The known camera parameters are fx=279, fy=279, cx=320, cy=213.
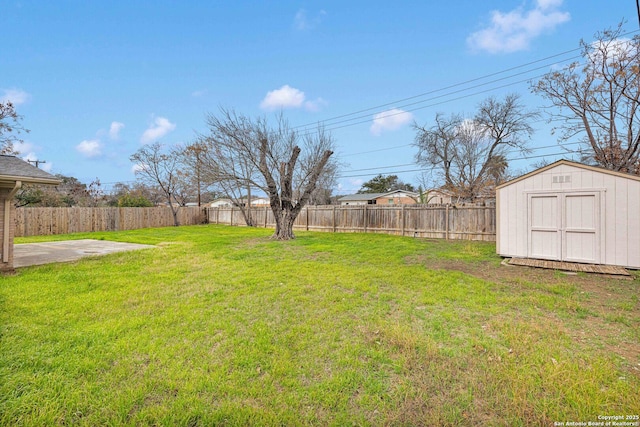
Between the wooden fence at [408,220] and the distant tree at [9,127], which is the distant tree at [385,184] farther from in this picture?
the distant tree at [9,127]

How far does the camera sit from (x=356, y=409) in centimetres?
196

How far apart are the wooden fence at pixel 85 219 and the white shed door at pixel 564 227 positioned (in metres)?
19.4

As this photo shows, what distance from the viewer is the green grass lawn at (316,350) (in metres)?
1.92

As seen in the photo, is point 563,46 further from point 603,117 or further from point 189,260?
point 189,260

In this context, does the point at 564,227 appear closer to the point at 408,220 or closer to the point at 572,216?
the point at 572,216

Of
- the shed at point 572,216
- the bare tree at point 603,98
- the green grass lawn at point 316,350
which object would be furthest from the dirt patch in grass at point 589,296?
the bare tree at point 603,98

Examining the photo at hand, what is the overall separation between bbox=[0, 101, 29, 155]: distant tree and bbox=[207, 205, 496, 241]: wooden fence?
14092mm

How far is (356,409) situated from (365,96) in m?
17.8

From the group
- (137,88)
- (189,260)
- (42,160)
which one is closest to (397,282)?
(189,260)

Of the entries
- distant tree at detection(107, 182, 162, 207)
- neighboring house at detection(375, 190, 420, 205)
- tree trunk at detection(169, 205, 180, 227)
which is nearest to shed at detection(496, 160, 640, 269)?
tree trunk at detection(169, 205, 180, 227)

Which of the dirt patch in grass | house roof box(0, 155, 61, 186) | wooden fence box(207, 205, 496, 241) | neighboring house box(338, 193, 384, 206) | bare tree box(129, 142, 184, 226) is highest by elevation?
bare tree box(129, 142, 184, 226)

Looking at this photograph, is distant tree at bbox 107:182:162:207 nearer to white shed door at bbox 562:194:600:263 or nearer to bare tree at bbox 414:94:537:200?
bare tree at bbox 414:94:537:200

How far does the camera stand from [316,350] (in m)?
2.71

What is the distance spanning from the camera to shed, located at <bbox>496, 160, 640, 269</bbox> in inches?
230
